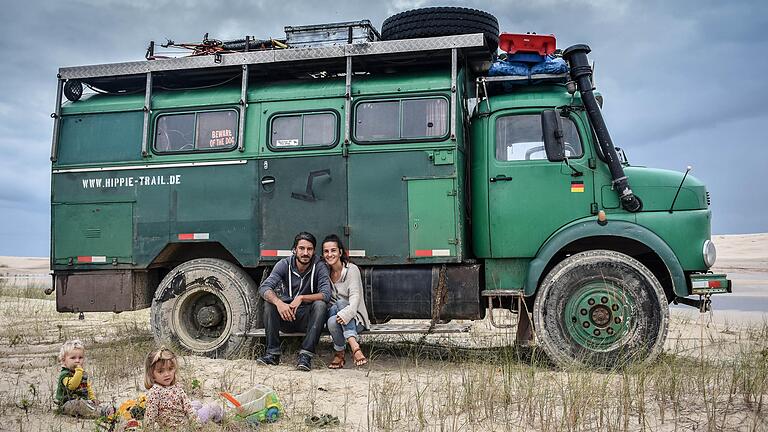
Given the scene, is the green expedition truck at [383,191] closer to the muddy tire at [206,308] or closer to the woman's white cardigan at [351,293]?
the muddy tire at [206,308]

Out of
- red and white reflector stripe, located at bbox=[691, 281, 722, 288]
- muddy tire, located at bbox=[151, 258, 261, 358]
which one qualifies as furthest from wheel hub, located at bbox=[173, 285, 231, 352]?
red and white reflector stripe, located at bbox=[691, 281, 722, 288]

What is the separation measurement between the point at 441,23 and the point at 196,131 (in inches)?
125

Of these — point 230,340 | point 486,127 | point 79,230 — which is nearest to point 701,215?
point 486,127

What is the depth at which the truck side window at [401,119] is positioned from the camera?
7340mm

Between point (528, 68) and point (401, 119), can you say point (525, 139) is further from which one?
point (401, 119)

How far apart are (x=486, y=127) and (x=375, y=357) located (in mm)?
2980

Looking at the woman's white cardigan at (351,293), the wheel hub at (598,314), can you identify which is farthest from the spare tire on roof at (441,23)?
the wheel hub at (598,314)

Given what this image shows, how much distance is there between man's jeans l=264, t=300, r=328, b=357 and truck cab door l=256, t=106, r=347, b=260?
2.49 feet

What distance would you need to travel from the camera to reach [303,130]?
7.72 metres

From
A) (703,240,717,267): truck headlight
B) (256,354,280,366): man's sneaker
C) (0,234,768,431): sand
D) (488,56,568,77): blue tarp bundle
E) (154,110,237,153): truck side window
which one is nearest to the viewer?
(0,234,768,431): sand

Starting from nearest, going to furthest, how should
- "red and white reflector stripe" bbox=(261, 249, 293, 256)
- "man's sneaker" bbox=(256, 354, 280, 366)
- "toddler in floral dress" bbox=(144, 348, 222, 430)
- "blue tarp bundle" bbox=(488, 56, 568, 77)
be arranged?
"toddler in floral dress" bbox=(144, 348, 222, 430), "man's sneaker" bbox=(256, 354, 280, 366), "blue tarp bundle" bbox=(488, 56, 568, 77), "red and white reflector stripe" bbox=(261, 249, 293, 256)

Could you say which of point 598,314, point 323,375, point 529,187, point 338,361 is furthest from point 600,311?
point 323,375

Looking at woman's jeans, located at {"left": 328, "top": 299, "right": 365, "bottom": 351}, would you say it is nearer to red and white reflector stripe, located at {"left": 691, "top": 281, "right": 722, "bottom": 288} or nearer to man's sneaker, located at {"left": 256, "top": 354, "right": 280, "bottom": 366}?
man's sneaker, located at {"left": 256, "top": 354, "right": 280, "bottom": 366}

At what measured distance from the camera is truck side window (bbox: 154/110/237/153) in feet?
25.9
